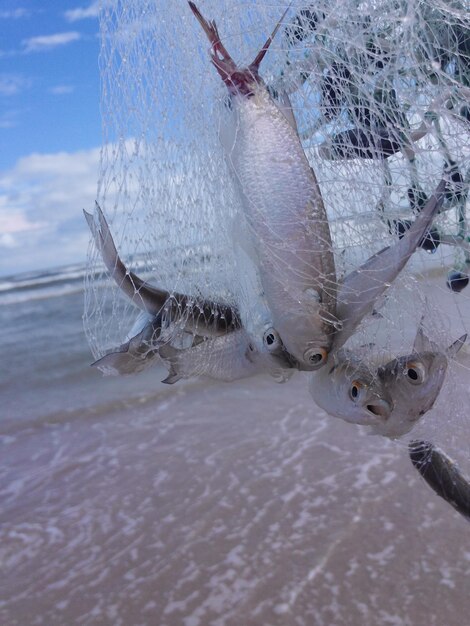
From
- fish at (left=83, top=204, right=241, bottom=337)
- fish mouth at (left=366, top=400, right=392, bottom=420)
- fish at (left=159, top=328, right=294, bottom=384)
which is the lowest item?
fish mouth at (left=366, top=400, right=392, bottom=420)

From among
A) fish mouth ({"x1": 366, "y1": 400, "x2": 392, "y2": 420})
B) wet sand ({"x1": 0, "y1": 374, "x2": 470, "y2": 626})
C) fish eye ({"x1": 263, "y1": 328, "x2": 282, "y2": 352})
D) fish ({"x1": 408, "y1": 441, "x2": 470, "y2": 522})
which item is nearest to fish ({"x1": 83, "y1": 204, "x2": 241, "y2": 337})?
fish eye ({"x1": 263, "y1": 328, "x2": 282, "y2": 352})

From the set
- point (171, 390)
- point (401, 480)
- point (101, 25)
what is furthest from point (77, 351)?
point (101, 25)

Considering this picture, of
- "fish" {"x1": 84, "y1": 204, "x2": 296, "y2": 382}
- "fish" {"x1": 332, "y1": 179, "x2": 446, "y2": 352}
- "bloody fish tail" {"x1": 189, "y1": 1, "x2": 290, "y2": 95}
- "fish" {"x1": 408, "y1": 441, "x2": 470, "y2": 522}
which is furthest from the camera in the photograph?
"fish" {"x1": 408, "y1": 441, "x2": 470, "y2": 522}

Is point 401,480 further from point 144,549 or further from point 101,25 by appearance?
point 101,25

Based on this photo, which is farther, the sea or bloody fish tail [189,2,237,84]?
the sea

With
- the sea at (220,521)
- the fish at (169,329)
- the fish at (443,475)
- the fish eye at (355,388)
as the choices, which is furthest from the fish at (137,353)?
the sea at (220,521)

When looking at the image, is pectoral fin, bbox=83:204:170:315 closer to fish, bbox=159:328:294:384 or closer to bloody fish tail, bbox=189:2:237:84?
fish, bbox=159:328:294:384

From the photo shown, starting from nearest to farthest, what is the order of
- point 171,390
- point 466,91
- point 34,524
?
point 466,91 < point 34,524 < point 171,390

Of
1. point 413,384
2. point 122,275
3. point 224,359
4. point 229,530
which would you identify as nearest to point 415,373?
point 413,384

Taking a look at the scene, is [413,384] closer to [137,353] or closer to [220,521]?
[137,353]
